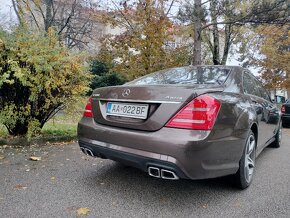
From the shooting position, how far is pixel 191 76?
3461mm

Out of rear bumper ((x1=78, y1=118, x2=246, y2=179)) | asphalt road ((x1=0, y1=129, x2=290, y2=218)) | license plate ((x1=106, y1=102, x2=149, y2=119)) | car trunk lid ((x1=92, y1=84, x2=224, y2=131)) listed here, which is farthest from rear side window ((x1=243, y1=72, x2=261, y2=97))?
license plate ((x1=106, y1=102, x2=149, y2=119))

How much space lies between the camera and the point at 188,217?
8.34ft

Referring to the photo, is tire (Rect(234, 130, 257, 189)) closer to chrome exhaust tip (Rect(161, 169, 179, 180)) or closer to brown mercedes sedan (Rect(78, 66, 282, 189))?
brown mercedes sedan (Rect(78, 66, 282, 189))

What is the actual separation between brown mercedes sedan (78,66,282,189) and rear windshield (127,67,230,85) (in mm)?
11

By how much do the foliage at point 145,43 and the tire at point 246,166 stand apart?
658 centimetres

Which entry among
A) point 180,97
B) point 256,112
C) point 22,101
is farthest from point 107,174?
point 22,101

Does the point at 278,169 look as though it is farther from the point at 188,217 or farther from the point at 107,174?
the point at 107,174

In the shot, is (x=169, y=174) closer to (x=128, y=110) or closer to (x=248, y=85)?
(x=128, y=110)

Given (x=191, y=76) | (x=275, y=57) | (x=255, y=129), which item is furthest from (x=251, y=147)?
(x=275, y=57)

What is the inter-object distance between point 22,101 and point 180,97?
3480mm

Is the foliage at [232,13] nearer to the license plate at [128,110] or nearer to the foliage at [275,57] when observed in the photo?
the foliage at [275,57]

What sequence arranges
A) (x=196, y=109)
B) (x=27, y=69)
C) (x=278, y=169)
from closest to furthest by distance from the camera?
1. (x=196, y=109)
2. (x=278, y=169)
3. (x=27, y=69)

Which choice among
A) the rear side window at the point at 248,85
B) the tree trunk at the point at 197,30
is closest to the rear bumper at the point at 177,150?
the rear side window at the point at 248,85

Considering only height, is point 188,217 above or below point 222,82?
below
